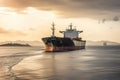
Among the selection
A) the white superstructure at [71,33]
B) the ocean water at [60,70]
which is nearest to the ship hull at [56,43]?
the white superstructure at [71,33]

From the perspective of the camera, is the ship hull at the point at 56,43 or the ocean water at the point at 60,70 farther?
the ship hull at the point at 56,43

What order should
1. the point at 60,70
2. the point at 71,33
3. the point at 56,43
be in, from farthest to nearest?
the point at 71,33 < the point at 56,43 < the point at 60,70

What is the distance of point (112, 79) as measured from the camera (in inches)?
1309

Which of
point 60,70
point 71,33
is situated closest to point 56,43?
point 71,33

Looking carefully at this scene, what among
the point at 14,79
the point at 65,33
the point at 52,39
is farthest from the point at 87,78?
the point at 65,33

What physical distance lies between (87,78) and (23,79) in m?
7.07

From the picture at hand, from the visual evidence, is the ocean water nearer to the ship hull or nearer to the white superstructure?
the ship hull

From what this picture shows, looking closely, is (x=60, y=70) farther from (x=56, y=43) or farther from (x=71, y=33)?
(x=71, y=33)

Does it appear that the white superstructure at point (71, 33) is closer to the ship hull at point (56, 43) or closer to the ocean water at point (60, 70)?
the ship hull at point (56, 43)

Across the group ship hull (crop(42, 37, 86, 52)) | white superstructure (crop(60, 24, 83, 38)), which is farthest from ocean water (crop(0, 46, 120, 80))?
white superstructure (crop(60, 24, 83, 38))

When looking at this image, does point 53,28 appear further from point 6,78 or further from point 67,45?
point 6,78

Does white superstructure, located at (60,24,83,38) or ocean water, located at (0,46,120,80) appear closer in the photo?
ocean water, located at (0,46,120,80)

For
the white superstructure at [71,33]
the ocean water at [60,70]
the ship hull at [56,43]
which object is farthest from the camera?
the white superstructure at [71,33]

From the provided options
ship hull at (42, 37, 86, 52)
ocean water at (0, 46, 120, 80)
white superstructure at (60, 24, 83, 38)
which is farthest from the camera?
white superstructure at (60, 24, 83, 38)
